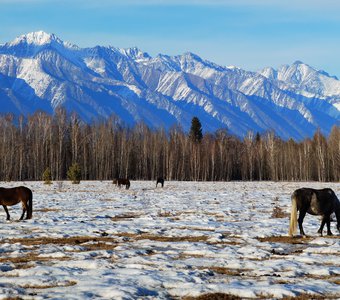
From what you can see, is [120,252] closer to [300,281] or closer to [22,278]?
[22,278]

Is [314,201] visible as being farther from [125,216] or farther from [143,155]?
[143,155]

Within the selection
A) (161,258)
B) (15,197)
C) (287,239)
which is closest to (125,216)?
(15,197)

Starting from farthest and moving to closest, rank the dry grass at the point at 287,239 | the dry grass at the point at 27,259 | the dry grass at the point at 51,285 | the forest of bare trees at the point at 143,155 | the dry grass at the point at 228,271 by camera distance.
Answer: the forest of bare trees at the point at 143,155 < the dry grass at the point at 287,239 < the dry grass at the point at 27,259 < the dry grass at the point at 228,271 < the dry grass at the point at 51,285

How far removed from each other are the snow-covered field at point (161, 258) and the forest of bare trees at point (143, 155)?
83884 mm

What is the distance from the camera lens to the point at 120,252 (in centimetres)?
1650

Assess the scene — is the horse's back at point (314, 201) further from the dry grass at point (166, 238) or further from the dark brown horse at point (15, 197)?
the dark brown horse at point (15, 197)

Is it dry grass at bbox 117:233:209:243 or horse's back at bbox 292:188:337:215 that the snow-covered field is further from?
horse's back at bbox 292:188:337:215

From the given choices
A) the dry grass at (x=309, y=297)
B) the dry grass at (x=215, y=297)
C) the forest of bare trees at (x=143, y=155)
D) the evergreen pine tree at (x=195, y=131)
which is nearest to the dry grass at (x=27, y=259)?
the dry grass at (x=215, y=297)

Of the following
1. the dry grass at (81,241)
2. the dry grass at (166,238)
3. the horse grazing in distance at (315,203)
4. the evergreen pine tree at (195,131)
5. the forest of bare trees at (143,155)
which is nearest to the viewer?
the dry grass at (81,241)

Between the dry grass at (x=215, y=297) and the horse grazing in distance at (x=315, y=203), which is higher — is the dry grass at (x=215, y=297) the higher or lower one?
the lower one

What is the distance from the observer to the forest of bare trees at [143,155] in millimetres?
112750

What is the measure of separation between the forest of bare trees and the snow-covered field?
83.9 meters

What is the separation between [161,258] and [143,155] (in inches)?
4367

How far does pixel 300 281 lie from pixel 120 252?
5.97m
